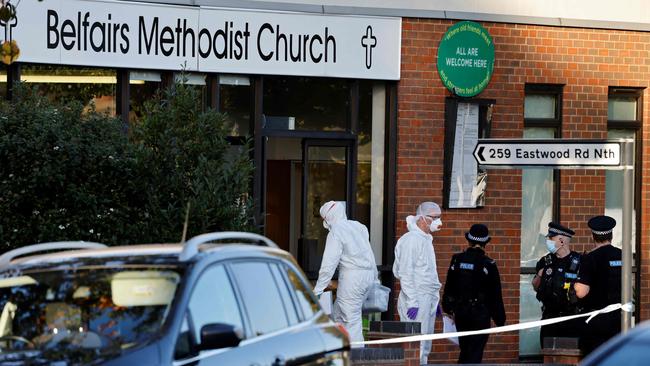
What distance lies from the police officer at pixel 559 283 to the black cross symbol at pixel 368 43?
9.54ft

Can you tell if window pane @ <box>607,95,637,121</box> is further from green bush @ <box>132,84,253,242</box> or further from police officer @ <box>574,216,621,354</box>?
green bush @ <box>132,84,253,242</box>

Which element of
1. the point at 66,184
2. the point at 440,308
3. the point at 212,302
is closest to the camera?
the point at 212,302

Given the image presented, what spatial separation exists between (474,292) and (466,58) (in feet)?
11.4

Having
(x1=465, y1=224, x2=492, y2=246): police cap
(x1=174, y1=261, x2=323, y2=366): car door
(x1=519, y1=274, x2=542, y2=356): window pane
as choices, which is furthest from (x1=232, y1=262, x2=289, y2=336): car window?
(x1=519, y1=274, x2=542, y2=356): window pane

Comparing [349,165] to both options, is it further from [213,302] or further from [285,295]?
[213,302]

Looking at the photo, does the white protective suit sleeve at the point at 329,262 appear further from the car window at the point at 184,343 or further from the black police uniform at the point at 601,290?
the car window at the point at 184,343

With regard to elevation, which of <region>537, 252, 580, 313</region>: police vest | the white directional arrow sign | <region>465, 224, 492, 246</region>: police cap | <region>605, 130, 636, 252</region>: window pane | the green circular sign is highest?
the green circular sign

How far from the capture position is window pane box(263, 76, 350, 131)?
17.1 meters

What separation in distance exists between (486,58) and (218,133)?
599 centimetres

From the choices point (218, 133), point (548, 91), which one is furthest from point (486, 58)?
point (218, 133)

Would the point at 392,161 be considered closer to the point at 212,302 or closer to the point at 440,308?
the point at 440,308

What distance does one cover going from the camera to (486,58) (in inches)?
703

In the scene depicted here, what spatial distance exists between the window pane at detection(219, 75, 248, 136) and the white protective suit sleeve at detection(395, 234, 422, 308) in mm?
2406

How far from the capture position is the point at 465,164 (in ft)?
58.5
